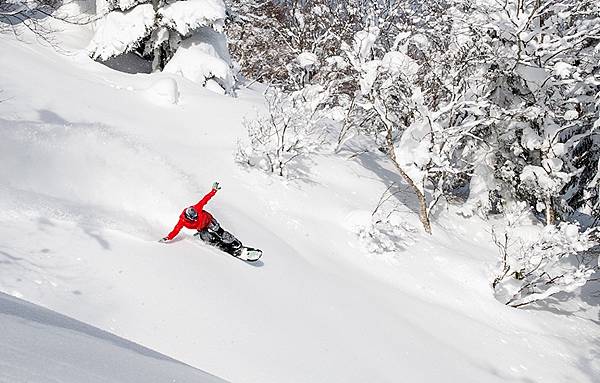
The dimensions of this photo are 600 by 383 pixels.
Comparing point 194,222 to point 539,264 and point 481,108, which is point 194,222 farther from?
point 481,108

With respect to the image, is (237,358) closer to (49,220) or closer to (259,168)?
(49,220)

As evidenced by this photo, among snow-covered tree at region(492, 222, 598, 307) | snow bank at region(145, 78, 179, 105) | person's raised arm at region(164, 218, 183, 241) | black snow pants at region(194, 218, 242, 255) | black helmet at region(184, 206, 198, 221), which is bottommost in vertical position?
snow-covered tree at region(492, 222, 598, 307)

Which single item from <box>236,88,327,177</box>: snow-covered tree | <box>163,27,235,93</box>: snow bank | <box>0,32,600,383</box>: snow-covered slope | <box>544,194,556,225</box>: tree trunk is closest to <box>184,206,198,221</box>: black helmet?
<box>0,32,600,383</box>: snow-covered slope

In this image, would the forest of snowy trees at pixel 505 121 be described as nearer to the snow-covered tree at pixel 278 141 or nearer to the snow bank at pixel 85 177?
the snow-covered tree at pixel 278 141

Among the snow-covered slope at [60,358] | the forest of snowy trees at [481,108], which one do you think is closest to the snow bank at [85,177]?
the forest of snowy trees at [481,108]

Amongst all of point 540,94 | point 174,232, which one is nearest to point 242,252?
point 174,232

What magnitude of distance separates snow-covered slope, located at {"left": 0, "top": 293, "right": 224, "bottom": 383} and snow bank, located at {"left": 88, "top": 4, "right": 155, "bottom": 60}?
12016 millimetres

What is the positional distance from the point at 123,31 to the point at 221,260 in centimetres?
912

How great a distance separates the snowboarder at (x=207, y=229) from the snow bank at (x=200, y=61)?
726cm

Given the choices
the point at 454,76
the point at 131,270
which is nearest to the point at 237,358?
the point at 131,270

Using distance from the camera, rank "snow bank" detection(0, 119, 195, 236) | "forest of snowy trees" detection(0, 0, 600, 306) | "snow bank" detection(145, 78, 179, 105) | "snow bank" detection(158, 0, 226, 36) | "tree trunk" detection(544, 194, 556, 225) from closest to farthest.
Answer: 1. "snow bank" detection(0, 119, 195, 236)
2. "forest of snowy trees" detection(0, 0, 600, 306)
3. "snow bank" detection(145, 78, 179, 105)
4. "tree trunk" detection(544, 194, 556, 225)
5. "snow bank" detection(158, 0, 226, 36)

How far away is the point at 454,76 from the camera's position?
13.6 metres

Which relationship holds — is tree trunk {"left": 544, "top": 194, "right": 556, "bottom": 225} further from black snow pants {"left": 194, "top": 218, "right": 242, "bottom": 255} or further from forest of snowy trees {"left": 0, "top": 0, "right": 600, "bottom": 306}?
black snow pants {"left": 194, "top": 218, "right": 242, "bottom": 255}

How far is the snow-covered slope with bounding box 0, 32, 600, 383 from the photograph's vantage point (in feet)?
19.2
